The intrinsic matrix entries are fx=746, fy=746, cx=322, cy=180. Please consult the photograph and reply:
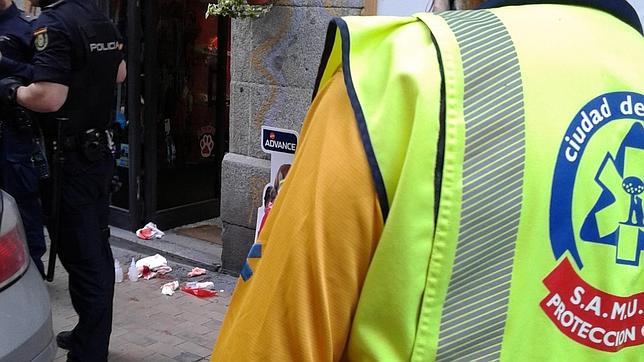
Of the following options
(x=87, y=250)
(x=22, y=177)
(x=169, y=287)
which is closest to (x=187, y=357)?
(x=87, y=250)

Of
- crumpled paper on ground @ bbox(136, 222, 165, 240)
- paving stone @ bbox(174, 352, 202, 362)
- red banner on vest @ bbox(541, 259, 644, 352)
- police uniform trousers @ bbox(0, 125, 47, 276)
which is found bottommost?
crumpled paper on ground @ bbox(136, 222, 165, 240)

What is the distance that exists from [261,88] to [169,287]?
1611 millimetres

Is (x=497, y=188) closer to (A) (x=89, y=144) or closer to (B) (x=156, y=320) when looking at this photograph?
(A) (x=89, y=144)

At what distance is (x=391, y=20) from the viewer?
3.62 ft

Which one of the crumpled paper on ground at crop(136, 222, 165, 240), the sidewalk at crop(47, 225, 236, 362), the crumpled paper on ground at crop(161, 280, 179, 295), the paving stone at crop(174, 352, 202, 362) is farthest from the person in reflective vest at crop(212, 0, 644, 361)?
the crumpled paper on ground at crop(136, 222, 165, 240)

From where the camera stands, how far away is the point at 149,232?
21.8ft

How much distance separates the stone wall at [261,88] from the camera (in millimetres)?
4984

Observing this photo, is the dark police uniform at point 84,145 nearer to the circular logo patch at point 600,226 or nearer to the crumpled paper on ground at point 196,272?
the crumpled paper on ground at point 196,272

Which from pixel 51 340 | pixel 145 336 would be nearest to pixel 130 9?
pixel 145 336

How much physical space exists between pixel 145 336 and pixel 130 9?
2999mm

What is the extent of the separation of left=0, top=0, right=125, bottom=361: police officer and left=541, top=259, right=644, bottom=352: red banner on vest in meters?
3.16

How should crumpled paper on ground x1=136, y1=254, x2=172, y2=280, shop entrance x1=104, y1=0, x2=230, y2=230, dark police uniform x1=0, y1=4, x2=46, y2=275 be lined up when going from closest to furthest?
dark police uniform x1=0, y1=4, x2=46, y2=275 → crumpled paper on ground x1=136, y1=254, x2=172, y2=280 → shop entrance x1=104, y1=0, x2=230, y2=230

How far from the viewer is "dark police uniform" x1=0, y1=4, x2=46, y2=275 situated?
16.2 ft

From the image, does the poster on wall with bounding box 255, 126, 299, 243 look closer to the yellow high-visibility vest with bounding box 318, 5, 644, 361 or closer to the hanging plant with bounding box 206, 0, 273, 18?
the hanging plant with bounding box 206, 0, 273, 18
